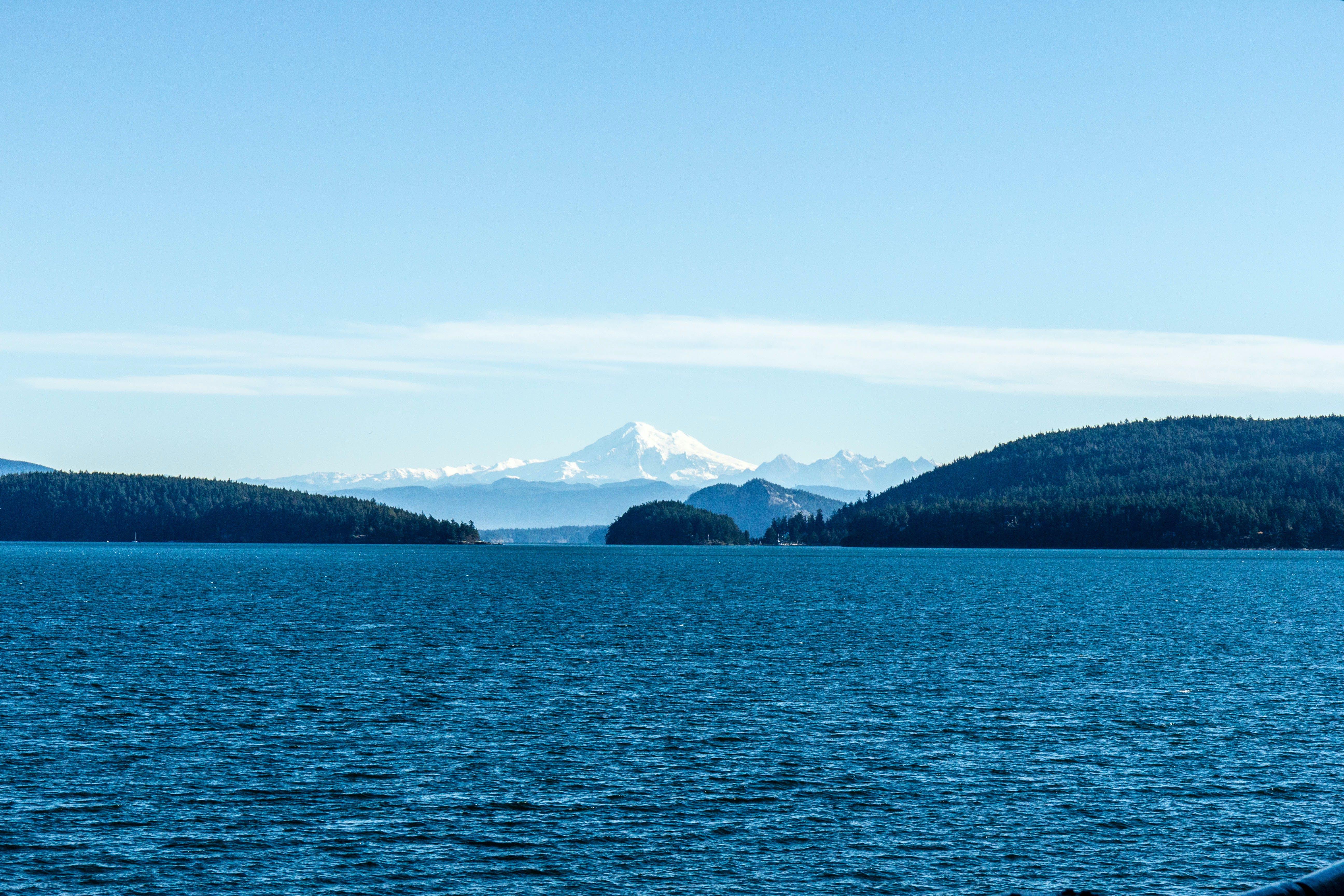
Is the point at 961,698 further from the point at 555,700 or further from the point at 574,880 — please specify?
the point at 574,880

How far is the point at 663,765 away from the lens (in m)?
51.4

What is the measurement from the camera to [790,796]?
46.1 meters

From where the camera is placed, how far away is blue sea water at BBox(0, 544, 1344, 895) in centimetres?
3819

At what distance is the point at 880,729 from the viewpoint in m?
59.8

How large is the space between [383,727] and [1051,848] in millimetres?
31716

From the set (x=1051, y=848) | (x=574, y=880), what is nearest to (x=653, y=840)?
(x=574, y=880)

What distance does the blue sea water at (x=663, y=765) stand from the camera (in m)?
38.2

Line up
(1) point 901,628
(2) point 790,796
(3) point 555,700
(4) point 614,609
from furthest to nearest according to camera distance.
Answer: (4) point 614,609 → (1) point 901,628 → (3) point 555,700 → (2) point 790,796

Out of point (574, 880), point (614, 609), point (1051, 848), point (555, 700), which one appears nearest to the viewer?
point (574, 880)

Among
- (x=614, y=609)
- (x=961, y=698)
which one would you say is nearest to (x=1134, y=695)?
(x=961, y=698)

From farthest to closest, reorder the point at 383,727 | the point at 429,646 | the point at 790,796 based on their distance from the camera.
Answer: the point at 429,646 → the point at 383,727 → the point at 790,796

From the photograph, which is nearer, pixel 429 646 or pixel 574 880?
pixel 574 880

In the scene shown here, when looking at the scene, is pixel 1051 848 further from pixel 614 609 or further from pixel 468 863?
pixel 614 609

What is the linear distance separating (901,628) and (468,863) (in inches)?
3265
